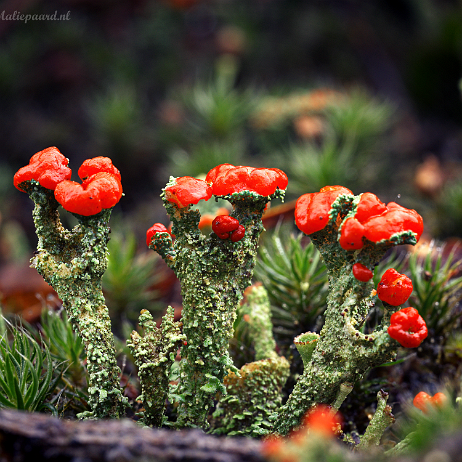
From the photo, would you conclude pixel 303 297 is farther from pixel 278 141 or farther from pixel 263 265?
pixel 278 141

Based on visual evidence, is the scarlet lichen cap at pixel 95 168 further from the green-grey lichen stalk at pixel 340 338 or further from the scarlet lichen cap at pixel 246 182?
the green-grey lichen stalk at pixel 340 338

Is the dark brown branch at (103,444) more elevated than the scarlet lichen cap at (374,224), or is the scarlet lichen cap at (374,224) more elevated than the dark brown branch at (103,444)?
the scarlet lichen cap at (374,224)

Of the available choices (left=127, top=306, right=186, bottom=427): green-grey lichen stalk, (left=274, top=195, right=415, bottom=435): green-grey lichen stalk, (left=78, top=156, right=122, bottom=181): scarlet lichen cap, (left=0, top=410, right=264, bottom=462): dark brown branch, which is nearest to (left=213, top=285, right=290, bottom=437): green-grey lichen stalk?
(left=274, top=195, right=415, bottom=435): green-grey lichen stalk

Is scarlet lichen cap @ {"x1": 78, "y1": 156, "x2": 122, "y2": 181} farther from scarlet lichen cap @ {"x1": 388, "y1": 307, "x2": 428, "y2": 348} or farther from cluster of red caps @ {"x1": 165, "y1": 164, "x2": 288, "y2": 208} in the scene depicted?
scarlet lichen cap @ {"x1": 388, "y1": 307, "x2": 428, "y2": 348}

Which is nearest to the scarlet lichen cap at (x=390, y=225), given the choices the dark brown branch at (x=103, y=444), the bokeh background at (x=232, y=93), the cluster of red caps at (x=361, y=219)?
the cluster of red caps at (x=361, y=219)

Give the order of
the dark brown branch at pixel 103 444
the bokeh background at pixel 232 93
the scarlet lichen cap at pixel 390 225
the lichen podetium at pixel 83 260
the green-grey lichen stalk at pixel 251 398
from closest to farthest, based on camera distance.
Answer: the dark brown branch at pixel 103 444 → the scarlet lichen cap at pixel 390 225 → the lichen podetium at pixel 83 260 → the green-grey lichen stalk at pixel 251 398 → the bokeh background at pixel 232 93
